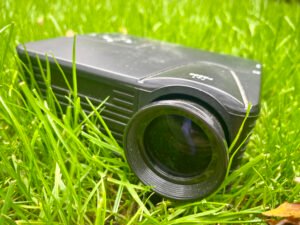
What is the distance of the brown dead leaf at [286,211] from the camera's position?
2.14 ft

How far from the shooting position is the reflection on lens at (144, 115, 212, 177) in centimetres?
70

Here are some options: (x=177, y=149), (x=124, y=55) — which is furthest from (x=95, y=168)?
(x=124, y=55)

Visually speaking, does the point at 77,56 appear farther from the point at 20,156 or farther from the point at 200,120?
the point at 200,120

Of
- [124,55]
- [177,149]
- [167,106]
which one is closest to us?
[167,106]

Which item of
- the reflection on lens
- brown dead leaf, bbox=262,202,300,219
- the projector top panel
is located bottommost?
brown dead leaf, bbox=262,202,300,219

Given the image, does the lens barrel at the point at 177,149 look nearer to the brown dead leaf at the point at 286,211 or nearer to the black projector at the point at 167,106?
the black projector at the point at 167,106

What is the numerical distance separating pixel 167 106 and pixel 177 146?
126mm

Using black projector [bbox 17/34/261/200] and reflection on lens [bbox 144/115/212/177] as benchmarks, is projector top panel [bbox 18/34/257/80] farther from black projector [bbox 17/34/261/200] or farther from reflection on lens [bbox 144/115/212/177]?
reflection on lens [bbox 144/115/212/177]

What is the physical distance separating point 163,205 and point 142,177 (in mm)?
63

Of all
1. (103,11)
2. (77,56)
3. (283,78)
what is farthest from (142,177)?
(103,11)

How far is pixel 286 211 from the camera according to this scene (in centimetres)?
67

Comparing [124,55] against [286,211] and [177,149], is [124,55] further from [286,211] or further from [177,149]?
[286,211]

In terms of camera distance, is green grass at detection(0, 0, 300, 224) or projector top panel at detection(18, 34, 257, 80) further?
projector top panel at detection(18, 34, 257, 80)

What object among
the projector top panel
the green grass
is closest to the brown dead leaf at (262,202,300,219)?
the green grass
